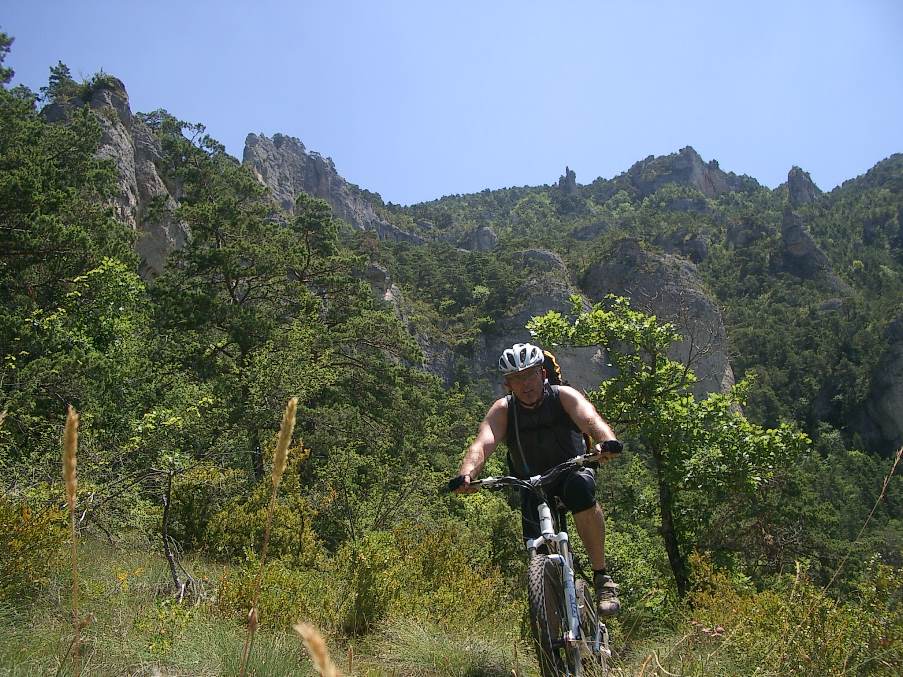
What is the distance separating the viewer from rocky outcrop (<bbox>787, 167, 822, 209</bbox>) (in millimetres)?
120500

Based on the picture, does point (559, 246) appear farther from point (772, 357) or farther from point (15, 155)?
point (15, 155)

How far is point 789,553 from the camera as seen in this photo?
32.6 ft

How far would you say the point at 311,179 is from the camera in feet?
367

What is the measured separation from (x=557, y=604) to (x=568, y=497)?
0.62 m

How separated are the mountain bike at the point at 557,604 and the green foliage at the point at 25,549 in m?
2.60

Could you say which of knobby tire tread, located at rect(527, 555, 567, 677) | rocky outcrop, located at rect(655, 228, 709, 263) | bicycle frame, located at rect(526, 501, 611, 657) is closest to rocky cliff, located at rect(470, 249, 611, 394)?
rocky outcrop, located at rect(655, 228, 709, 263)

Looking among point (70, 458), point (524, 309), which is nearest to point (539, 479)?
point (70, 458)

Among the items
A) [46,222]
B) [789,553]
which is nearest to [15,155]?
[46,222]

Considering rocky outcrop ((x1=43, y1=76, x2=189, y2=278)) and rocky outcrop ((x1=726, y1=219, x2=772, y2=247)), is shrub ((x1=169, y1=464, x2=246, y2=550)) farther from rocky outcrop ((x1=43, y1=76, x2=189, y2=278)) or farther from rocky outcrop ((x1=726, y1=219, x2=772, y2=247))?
rocky outcrop ((x1=726, y1=219, x2=772, y2=247))

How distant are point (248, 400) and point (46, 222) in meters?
5.09

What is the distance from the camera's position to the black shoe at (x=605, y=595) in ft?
11.8

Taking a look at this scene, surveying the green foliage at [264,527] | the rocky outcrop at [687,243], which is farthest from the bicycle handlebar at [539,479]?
the rocky outcrop at [687,243]

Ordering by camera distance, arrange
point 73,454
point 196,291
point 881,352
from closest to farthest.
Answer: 1. point 73,454
2. point 196,291
3. point 881,352

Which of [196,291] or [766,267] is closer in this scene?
[196,291]
